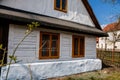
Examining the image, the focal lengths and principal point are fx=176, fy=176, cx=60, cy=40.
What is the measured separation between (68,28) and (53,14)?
4.96 feet

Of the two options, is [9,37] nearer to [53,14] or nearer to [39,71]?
[39,71]

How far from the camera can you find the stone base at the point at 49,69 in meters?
8.42

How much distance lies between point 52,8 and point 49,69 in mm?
3896

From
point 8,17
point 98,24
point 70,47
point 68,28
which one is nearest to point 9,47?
point 8,17

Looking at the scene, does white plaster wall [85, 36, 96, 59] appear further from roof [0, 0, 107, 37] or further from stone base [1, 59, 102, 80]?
roof [0, 0, 107, 37]

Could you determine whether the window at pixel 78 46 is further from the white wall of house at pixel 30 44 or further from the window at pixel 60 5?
the window at pixel 60 5

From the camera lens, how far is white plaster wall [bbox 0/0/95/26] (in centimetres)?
941

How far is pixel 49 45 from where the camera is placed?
1023cm

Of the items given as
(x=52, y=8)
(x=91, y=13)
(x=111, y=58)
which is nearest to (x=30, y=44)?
(x=52, y=8)

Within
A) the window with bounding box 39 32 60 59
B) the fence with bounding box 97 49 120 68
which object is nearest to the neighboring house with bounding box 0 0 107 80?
the window with bounding box 39 32 60 59

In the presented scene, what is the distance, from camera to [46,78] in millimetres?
9750

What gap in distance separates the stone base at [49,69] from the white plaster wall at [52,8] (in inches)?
121

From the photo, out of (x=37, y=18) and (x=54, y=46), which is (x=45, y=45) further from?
(x=37, y=18)

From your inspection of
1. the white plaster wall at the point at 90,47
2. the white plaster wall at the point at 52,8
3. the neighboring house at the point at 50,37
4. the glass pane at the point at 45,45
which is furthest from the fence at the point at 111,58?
the glass pane at the point at 45,45
